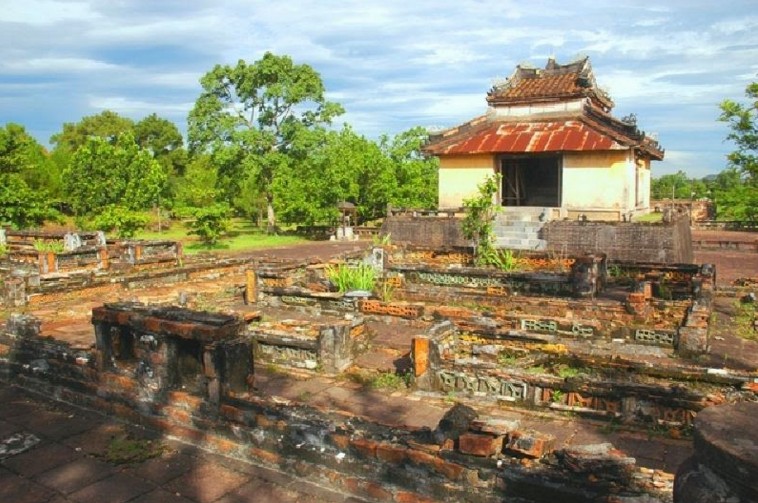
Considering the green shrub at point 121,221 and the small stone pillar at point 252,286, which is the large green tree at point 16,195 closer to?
the green shrub at point 121,221

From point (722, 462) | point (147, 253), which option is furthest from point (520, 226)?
point (722, 462)

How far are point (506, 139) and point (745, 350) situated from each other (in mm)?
17084

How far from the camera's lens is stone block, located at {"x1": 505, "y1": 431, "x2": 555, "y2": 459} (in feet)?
12.1

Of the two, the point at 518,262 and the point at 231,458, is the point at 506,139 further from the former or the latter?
the point at 231,458

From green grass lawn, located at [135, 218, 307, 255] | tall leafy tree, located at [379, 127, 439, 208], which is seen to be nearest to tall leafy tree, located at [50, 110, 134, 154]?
green grass lawn, located at [135, 218, 307, 255]

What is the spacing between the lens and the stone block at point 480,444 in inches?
147

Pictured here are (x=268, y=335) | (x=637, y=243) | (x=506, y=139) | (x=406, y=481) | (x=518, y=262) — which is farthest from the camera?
(x=506, y=139)

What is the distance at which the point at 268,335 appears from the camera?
336 inches

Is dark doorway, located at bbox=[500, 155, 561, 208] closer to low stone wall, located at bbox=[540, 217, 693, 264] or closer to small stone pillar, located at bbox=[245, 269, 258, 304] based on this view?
low stone wall, located at bbox=[540, 217, 693, 264]

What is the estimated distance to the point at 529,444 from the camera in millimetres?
3711

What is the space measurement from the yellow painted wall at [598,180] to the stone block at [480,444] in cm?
2080

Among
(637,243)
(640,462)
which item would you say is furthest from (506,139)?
(640,462)

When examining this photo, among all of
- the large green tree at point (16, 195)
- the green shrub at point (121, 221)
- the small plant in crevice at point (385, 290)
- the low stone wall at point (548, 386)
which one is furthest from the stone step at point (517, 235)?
the large green tree at point (16, 195)

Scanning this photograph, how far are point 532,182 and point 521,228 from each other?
370 inches
